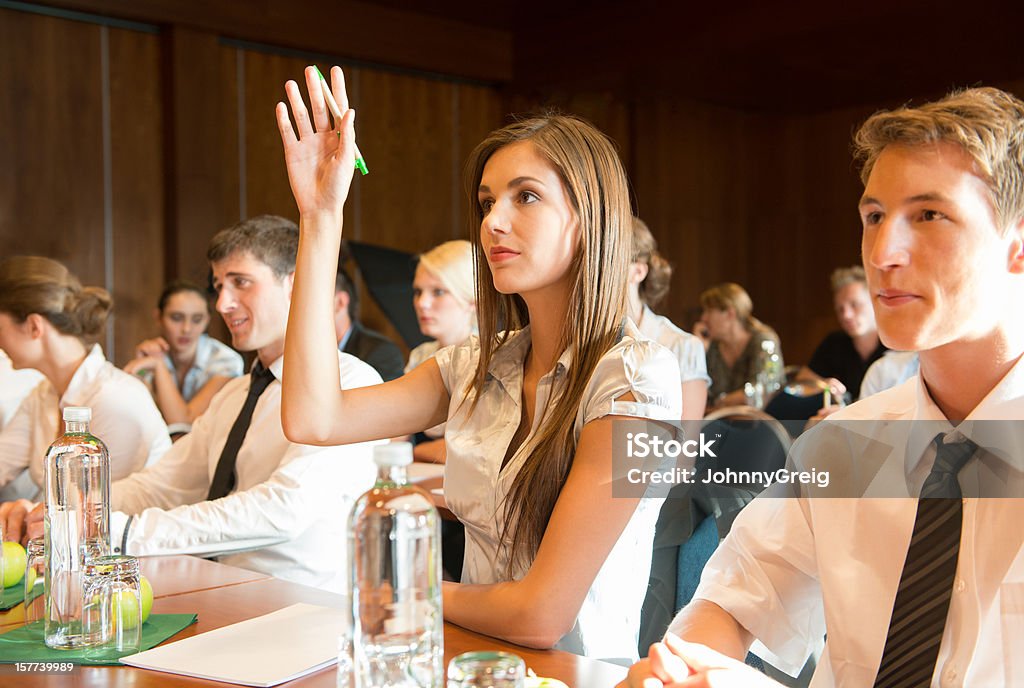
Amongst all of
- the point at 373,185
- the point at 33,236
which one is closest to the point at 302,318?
the point at 33,236

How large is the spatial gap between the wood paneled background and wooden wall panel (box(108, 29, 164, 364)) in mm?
12

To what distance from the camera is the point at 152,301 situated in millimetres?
6617

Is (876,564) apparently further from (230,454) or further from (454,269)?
(454,269)

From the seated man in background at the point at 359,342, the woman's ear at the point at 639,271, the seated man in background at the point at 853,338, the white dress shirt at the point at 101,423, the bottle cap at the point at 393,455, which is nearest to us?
the bottle cap at the point at 393,455

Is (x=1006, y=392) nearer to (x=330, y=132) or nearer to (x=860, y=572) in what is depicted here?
(x=860, y=572)

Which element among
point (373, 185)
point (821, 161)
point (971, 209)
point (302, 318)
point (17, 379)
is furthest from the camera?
point (821, 161)

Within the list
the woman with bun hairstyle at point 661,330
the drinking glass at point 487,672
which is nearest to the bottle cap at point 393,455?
the drinking glass at point 487,672

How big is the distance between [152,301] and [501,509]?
5543mm

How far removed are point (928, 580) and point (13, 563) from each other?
153cm

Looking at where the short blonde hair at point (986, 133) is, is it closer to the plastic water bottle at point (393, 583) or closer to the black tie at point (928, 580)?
the black tie at point (928, 580)

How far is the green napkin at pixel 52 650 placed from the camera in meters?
1.39

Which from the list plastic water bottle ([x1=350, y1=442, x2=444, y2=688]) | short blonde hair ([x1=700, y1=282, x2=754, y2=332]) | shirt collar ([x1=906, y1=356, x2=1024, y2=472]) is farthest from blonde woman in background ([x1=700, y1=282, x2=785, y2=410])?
plastic water bottle ([x1=350, y1=442, x2=444, y2=688])

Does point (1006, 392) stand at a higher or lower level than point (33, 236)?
lower

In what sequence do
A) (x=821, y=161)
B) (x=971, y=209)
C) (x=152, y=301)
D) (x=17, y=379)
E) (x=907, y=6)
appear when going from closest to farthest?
(x=971, y=209), (x=17, y=379), (x=907, y=6), (x=152, y=301), (x=821, y=161)
